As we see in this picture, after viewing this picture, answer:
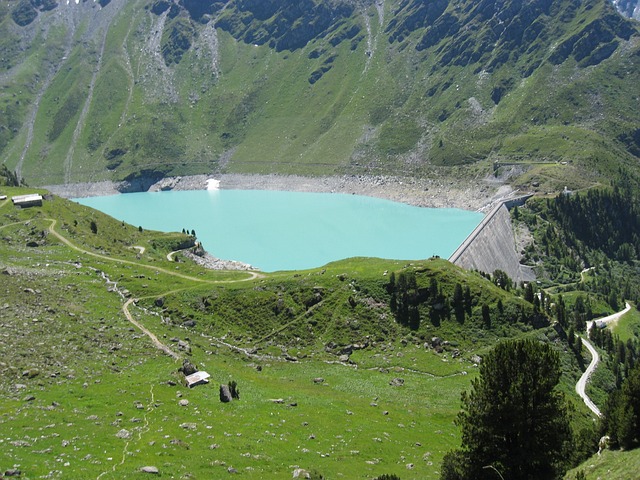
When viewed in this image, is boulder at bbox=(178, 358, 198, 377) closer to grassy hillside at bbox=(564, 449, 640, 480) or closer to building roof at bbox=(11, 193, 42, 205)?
grassy hillside at bbox=(564, 449, 640, 480)

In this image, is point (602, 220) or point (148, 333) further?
point (602, 220)

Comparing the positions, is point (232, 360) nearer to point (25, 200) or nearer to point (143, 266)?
point (143, 266)

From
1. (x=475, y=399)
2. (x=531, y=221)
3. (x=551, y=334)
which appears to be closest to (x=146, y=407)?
(x=475, y=399)

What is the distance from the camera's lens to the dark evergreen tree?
2936cm

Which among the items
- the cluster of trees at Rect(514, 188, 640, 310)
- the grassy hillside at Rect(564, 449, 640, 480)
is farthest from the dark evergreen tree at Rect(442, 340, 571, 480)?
the cluster of trees at Rect(514, 188, 640, 310)

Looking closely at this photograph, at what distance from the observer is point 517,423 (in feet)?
96.6

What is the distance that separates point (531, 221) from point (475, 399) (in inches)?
5054

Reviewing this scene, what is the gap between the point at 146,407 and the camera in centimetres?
3759

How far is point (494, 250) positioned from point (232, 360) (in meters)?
78.6

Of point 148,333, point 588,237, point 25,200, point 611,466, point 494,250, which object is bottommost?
point 611,466

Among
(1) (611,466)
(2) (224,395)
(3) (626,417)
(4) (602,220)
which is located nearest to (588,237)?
(4) (602,220)

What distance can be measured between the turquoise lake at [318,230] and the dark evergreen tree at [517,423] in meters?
96.0

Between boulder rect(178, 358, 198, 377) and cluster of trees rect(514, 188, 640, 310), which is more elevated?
cluster of trees rect(514, 188, 640, 310)

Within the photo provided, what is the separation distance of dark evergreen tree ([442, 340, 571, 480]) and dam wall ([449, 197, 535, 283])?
224 ft
